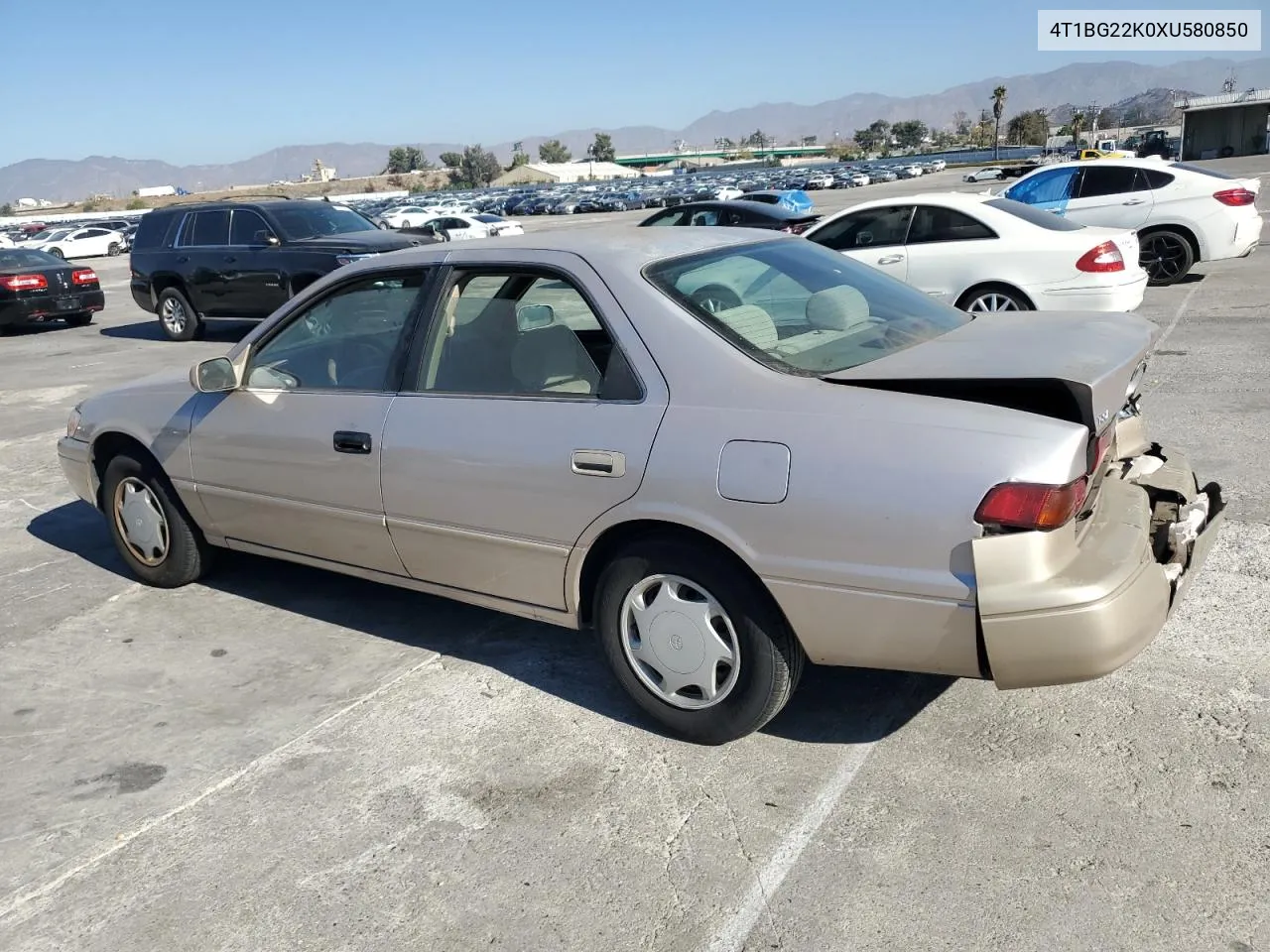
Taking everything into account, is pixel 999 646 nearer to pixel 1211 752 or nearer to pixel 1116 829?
pixel 1116 829

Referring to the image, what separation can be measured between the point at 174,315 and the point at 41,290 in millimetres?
3580

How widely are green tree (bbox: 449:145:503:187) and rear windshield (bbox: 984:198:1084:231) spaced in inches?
5640

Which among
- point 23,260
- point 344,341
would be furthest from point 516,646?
point 23,260

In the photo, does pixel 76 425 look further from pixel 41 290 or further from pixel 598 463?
pixel 41 290

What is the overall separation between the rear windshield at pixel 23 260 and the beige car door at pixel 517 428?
1588 cm

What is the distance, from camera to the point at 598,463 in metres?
3.30

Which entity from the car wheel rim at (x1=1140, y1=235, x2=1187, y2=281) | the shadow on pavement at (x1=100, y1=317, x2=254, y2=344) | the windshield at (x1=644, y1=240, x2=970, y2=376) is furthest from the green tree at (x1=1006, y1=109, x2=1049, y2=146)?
the windshield at (x1=644, y1=240, x2=970, y2=376)

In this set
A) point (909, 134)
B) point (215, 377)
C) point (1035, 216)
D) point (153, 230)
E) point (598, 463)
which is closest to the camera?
point (598, 463)

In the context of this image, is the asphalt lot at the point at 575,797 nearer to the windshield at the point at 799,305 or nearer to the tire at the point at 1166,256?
the windshield at the point at 799,305

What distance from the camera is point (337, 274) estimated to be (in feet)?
13.9

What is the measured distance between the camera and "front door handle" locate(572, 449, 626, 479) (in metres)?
3.25

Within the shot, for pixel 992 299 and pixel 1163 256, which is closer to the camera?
pixel 992 299

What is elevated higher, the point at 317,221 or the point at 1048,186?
the point at 317,221

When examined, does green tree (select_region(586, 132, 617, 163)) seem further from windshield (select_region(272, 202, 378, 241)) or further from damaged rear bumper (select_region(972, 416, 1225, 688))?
damaged rear bumper (select_region(972, 416, 1225, 688))
